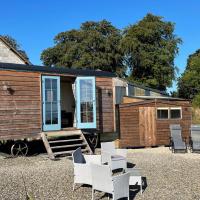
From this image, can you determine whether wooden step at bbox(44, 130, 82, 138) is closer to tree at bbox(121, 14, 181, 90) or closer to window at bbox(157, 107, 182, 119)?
window at bbox(157, 107, 182, 119)

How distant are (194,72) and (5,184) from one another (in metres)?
36.0

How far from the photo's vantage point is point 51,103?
14203 millimetres

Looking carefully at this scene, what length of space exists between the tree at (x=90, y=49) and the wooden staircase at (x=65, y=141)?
27.4 meters

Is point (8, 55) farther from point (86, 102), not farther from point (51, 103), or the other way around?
point (51, 103)

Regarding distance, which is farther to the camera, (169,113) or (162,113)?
(169,113)

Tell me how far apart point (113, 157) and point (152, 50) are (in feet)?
104

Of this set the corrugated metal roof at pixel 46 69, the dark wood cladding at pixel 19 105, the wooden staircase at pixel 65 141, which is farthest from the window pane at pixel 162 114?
the dark wood cladding at pixel 19 105

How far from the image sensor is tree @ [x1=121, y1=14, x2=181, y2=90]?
39844 millimetres

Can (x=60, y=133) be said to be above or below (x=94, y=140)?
above

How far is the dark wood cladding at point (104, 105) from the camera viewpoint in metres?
16.1

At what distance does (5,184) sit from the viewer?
861 cm

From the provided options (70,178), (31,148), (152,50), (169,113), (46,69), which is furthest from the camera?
(152,50)

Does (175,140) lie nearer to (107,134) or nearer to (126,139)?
(126,139)

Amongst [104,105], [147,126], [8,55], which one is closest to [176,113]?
[147,126]
